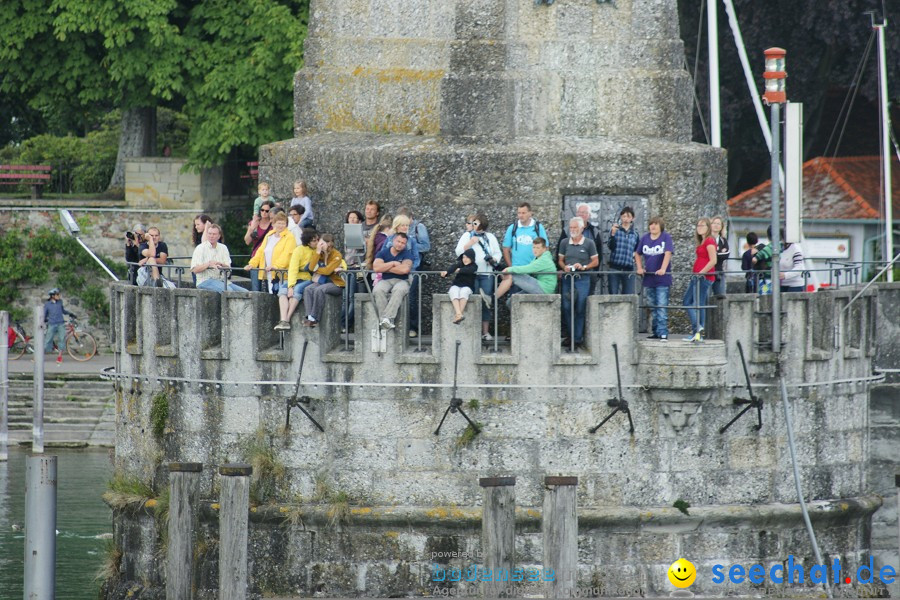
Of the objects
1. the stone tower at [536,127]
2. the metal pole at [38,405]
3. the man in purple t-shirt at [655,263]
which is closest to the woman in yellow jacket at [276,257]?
the stone tower at [536,127]

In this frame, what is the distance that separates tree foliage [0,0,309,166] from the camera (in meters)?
39.2

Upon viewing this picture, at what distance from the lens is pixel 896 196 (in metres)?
44.3

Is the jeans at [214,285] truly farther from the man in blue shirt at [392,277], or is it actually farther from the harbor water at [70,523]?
the harbor water at [70,523]

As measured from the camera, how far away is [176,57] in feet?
131

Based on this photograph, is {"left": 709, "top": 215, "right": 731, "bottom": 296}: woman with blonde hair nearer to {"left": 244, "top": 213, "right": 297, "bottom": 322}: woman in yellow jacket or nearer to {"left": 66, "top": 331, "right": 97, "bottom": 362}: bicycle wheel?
{"left": 244, "top": 213, "right": 297, "bottom": 322}: woman in yellow jacket

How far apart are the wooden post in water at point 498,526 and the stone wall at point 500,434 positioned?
152 centimetres

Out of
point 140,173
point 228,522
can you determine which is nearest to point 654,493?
point 228,522

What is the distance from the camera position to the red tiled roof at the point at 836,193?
43.3 m

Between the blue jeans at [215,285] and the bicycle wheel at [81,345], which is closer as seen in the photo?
the blue jeans at [215,285]

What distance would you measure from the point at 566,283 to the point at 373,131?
9.08 feet

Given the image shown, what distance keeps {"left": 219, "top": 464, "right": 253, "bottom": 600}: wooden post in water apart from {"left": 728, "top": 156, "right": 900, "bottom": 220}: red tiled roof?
25.5 m

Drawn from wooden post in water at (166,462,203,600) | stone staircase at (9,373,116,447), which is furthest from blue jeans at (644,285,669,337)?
stone staircase at (9,373,116,447)

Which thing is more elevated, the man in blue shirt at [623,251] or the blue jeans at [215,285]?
the man in blue shirt at [623,251]

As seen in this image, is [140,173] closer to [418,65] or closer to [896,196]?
[896,196]
